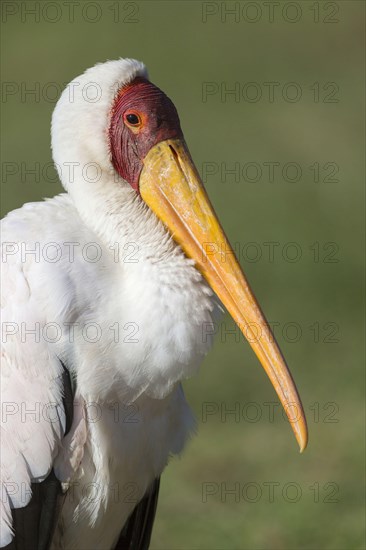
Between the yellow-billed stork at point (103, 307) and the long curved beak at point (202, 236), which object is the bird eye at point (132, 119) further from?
the long curved beak at point (202, 236)

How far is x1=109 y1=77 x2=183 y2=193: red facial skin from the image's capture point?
4.66 m

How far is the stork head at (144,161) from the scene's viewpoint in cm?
459

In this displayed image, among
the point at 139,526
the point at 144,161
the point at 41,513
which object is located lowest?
the point at 139,526

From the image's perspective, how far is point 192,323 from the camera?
4441 mm

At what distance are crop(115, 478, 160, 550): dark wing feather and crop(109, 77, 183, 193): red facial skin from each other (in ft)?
4.38

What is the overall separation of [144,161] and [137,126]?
0.43 ft

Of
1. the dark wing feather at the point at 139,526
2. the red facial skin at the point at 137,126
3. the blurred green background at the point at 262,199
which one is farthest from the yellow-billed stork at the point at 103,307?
the blurred green background at the point at 262,199

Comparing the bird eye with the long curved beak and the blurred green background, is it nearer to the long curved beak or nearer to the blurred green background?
the long curved beak

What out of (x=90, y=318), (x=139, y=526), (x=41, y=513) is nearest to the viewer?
(x=90, y=318)

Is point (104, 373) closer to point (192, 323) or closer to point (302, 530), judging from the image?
point (192, 323)

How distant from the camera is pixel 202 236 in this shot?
4.62m

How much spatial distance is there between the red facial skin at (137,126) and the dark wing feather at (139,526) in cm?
134

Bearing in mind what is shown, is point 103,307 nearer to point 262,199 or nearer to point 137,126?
point 137,126

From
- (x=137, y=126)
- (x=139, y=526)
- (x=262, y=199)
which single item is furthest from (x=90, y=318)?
(x=262, y=199)
